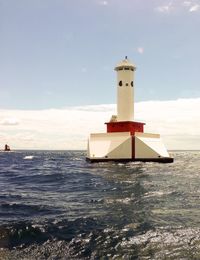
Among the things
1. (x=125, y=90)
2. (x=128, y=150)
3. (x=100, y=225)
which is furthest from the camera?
(x=125, y=90)

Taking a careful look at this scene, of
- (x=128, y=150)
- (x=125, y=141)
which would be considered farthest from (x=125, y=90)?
(x=128, y=150)

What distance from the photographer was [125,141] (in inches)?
1823

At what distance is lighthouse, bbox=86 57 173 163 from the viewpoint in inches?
1829

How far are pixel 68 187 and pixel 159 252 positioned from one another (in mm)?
12783

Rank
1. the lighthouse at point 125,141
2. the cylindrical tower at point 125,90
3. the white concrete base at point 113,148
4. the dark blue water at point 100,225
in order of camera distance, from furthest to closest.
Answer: the cylindrical tower at point 125,90 → the lighthouse at point 125,141 → the white concrete base at point 113,148 → the dark blue water at point 100,225

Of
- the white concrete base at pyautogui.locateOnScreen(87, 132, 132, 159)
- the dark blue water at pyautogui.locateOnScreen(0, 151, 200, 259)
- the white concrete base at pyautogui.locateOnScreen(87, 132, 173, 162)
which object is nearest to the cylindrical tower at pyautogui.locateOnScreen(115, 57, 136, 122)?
the white concrete base at pyautogui.locateOnScreen(87, 132, 132, 159)

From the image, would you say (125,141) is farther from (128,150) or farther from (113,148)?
(113,148)

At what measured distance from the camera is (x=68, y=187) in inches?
834

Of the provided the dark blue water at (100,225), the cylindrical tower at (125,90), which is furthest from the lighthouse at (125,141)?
the dark blue water at (100,225)

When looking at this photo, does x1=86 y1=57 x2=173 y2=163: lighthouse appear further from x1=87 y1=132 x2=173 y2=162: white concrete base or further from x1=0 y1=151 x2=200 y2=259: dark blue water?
x1=0 y1=151 x2=200 y2=259: dark blue water

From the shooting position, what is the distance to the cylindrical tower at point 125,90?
184 feet

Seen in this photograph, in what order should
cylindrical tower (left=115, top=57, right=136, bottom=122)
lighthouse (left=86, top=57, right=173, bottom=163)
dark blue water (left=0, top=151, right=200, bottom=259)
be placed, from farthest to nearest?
cylindrical tower (left=115, top=57, right=136, bottom=122) → lighthouse (left=86, top=57, right=173, bottom=163) → dark blue water (left=0, top=151, right=200, bottom=259)

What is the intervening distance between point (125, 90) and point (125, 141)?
12.7 m

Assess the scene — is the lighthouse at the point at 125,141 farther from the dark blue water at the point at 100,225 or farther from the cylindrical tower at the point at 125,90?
the dark blue water at the point at 100,225
